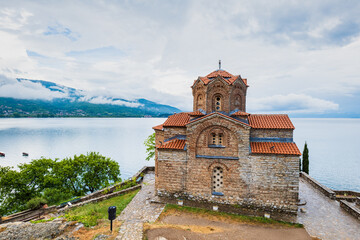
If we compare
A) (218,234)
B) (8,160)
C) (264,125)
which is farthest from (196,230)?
(8,160)

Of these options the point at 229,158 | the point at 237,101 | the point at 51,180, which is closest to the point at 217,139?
the point at 229,158

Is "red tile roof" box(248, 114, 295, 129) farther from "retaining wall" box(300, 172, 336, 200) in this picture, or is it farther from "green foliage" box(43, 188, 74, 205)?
"green foliage" box(43, 188, 74, 205)

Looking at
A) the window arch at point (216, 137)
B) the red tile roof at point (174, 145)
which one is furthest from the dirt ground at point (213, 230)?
the window arch at point (216, 137)

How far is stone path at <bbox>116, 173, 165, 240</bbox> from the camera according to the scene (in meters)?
9.95

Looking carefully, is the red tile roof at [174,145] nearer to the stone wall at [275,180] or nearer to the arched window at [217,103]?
the arched window at [217,103]

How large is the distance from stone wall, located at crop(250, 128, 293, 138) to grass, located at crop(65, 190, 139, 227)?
11.4 m

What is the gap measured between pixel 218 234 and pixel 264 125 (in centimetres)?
809

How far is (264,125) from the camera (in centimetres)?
1397

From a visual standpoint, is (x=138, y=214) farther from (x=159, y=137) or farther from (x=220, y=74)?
(x=220, y=74)

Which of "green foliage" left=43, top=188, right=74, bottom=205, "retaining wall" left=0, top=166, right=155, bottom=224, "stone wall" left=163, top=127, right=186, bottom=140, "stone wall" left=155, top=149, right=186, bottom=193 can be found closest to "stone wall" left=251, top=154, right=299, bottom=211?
"stone wall" left=155, top=149, right=186, bottom=193

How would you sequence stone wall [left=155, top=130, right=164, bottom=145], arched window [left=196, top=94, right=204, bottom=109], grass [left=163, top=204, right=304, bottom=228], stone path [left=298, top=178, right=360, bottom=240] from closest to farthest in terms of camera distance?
1. stone path [left=298, top=178, right=360, bottom=240]
2. grass [left=163, top=204, right=304, bottom=228]
3. arched window [left=196, top=94, right=204, bottom=109]
4. stone wall [left=155, top=130, right=164, bottom=145]

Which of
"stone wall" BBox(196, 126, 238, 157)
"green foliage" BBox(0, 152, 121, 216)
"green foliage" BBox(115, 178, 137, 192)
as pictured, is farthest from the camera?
"green foliage" BBox(115, 178, 137, 192)

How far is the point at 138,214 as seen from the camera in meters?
13.1

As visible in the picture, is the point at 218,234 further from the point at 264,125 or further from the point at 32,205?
the point at 32,205
